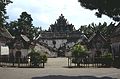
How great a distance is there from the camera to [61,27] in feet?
515

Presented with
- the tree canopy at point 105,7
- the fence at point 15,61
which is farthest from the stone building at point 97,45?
the tree canopy at point 105,7

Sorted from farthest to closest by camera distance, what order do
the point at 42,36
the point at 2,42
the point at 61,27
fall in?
the point at 61,27
the point at 42,36
the point at 2,42

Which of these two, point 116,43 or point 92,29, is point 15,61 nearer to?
point 116,43

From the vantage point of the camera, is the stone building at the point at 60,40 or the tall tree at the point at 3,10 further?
the stone building at the point at 60,40

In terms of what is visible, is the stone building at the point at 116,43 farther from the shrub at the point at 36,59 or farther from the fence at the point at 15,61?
the shrub at the point at 36,59

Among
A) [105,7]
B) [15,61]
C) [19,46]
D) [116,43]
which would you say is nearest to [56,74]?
[105,7]

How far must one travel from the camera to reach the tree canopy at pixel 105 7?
2546 centimetres

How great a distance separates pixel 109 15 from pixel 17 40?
37.1 metres

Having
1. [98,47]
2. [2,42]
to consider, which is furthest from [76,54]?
[98,47]

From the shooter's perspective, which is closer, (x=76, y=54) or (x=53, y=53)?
(x=76, y=54)

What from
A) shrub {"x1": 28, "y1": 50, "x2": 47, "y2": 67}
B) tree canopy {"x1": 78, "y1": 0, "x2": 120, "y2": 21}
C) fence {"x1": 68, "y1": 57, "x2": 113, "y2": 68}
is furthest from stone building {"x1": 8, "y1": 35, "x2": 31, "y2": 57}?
tree canopy {"x1": 78, "y1": 0, "x2": 120, "y2": 21}

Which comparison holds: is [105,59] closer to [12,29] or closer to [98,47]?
[98,47]

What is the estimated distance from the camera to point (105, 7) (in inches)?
1029

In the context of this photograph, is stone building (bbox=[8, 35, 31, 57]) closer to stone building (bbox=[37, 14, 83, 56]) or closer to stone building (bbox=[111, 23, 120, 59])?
stone building (bbox=[111, 23, 120, 59])
